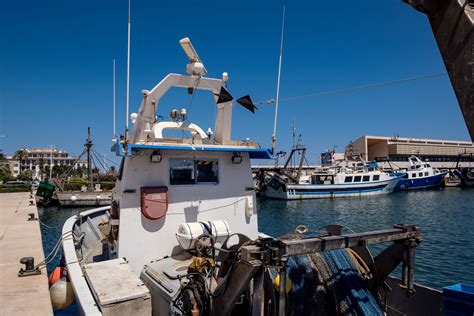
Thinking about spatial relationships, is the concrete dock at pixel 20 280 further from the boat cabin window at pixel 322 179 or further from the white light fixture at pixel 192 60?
the boat cabin window at pixel 322 179

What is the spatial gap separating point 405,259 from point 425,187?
6873 cm

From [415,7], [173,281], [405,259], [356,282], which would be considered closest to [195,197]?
[173,281]

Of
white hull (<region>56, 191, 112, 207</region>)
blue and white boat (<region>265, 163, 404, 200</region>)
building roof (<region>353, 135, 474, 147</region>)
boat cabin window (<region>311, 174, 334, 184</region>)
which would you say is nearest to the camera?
white hull (<region>56, 191, 112, 207</region>)

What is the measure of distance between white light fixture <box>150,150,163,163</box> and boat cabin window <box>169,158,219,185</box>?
0.39 m

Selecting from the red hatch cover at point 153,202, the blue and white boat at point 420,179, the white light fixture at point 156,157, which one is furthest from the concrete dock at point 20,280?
the blue and white boat at point 420,179

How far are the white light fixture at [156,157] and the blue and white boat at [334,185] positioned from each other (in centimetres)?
4243

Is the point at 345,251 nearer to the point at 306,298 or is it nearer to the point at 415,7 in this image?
the point at 306,298

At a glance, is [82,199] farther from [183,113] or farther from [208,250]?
[208,250]

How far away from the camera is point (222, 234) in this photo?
6.97 meters

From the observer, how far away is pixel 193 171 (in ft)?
25.5

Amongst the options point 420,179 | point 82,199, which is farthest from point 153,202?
point 420,179

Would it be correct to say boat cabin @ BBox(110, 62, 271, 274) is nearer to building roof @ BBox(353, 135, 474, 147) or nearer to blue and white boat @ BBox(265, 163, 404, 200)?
blue and white boat @ BBox(265, 163, 404, 200)

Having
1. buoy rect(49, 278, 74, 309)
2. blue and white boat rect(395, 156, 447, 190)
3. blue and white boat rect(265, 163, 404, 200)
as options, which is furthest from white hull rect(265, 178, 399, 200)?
buoy rect(49, 278, 74, 309)

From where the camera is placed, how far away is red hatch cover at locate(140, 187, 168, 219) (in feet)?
22.8
